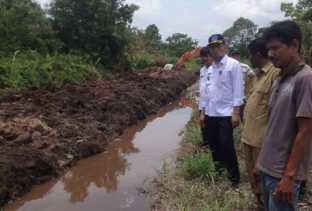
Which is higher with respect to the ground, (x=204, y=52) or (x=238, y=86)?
(x=204, y=52)

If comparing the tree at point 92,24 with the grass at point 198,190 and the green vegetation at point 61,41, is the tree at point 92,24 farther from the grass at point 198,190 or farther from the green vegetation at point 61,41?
the grass at point 198,190

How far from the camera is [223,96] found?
222 inches

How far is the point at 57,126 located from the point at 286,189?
8104 mm

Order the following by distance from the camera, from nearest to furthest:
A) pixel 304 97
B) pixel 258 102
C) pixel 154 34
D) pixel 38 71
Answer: pixel 304 97
pixel 258 102
pixel 38 71
pixel 154 34

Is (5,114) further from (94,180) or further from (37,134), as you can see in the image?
(94,180)

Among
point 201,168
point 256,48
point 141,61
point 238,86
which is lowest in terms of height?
point 201,168

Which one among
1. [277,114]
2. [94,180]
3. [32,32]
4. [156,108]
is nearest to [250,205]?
[277,114]

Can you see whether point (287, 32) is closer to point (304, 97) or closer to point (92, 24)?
point (304, 97)

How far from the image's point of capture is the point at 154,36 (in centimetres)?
5303

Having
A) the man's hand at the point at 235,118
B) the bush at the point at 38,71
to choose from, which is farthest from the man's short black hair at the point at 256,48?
the bush at the point at 38,71

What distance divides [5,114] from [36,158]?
10.1 ft

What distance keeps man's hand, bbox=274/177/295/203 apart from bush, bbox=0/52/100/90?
41.1 ft

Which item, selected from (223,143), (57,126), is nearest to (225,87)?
(223,143)

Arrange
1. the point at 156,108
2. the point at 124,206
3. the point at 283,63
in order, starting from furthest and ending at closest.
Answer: the point at 156,108 → the point at 124,206 → the point at 283,63
